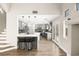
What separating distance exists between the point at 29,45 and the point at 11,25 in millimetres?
1458

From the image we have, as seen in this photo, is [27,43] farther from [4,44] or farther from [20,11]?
[20,11]

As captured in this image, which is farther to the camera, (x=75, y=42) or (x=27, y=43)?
(x=27, y=43)

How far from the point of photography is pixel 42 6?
7438mm

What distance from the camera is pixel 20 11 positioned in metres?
7.38

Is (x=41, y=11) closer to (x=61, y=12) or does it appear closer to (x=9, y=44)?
(x=61, y=12)

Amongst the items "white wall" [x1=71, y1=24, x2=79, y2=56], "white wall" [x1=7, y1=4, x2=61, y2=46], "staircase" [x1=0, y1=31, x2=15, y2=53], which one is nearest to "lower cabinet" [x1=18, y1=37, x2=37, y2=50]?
"white wall" [x1=7, y1=4, x2=61, y2=46]

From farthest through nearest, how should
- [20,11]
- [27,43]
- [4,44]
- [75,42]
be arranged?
[4,44], [20,11], [27,43], [75,42]

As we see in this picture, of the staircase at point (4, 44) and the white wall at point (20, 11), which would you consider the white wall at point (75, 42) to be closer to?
the white wall at point (20, 11)

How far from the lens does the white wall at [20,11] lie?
7.38 meters

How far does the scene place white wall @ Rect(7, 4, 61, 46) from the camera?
7383mm

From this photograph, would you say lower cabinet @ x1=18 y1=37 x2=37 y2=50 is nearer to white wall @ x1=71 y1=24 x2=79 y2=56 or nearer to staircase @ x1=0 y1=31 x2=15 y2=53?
staircase @ x1=0 y1=31 x2=15 y2=53

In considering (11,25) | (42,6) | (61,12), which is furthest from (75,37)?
(11,25)

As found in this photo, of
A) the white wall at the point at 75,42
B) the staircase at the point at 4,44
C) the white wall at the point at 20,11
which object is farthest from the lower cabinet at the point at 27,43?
the white wall at the point at 75,42

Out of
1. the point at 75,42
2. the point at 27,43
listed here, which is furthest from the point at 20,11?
the point at 75,42
